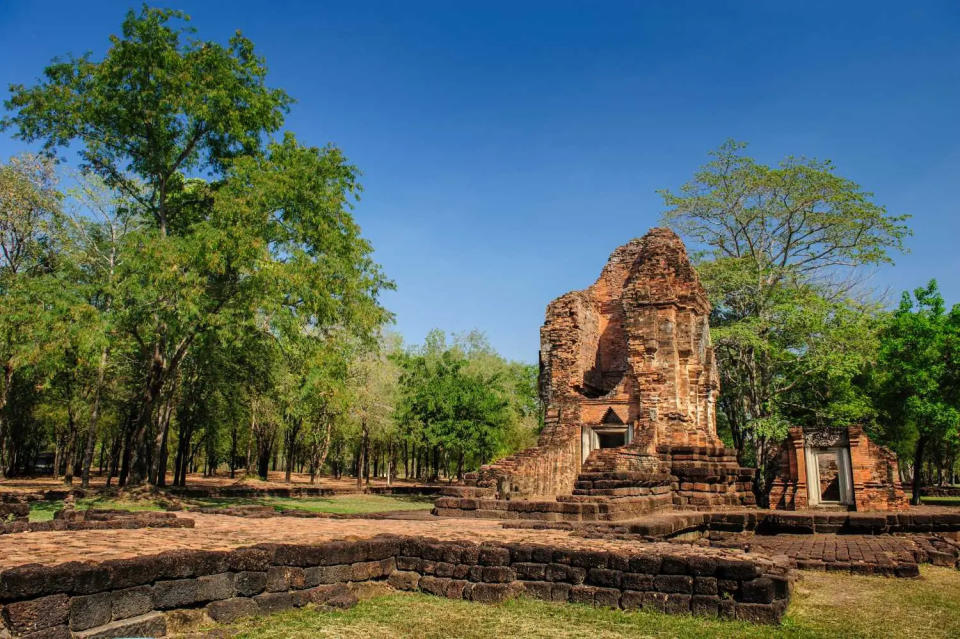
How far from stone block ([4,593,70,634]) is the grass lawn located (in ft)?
4.11

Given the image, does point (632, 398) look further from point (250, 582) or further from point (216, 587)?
point (216, 587)

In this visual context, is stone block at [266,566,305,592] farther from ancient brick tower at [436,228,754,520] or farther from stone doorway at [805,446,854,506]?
stone doorway at [805,446,854,506]

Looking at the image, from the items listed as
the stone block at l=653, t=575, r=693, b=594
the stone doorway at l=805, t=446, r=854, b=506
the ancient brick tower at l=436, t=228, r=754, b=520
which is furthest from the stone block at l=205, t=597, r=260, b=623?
the stone doorway at l=805, t=446, r=854, b=506

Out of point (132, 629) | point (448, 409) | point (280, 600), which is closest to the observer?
point (132, 629)

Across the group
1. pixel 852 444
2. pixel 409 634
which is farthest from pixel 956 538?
pixel 409 634

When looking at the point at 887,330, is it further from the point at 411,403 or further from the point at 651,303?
the point at 411,403

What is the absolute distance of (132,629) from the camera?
4586 millimetres

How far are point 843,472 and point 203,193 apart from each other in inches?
822

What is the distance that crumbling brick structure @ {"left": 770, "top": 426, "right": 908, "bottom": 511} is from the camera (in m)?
19.2

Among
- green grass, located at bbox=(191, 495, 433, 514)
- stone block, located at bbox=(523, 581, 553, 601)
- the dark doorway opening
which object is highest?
the dark doorway opening

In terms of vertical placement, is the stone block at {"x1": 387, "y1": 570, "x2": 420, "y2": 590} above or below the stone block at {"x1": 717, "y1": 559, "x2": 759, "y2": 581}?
below

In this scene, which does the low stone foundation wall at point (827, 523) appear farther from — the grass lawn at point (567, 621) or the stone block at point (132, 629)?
the stone block at point (132, 629)

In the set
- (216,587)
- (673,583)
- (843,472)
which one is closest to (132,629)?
(216,587)

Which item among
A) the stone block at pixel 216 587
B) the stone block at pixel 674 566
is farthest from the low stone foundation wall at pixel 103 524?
the stone block at pixel 674 566
